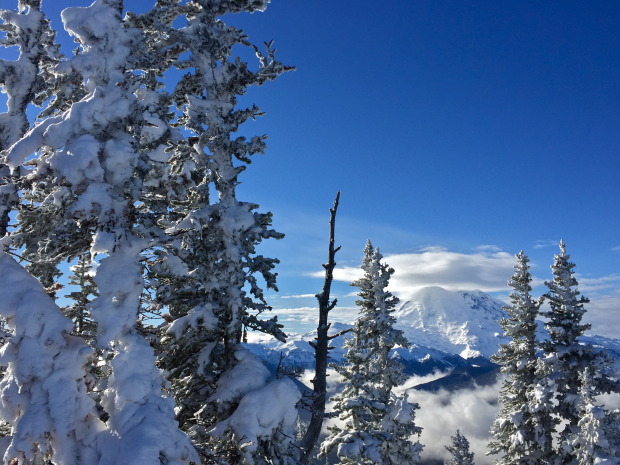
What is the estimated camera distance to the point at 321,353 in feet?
33.8

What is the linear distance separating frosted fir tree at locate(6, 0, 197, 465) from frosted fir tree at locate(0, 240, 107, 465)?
38 centimetres

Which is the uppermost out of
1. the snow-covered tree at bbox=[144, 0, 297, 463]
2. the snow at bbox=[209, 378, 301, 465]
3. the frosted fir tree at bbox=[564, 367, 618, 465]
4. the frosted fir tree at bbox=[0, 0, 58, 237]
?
the frosted fir tree at bbox=[0, 0, 58, 237]

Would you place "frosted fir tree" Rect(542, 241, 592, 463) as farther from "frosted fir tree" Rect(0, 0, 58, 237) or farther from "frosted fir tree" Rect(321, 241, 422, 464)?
"frosted fir tree" Rect(0, 0, 58, 237)

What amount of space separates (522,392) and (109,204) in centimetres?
2686

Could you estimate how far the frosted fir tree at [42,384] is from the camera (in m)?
5.99

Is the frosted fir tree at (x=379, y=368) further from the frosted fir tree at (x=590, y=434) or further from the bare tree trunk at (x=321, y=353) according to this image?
the bare tree trunk at (x=321, y=353)

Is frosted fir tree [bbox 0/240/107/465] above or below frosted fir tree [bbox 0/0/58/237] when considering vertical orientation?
below

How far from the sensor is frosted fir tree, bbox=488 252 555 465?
23.9 m

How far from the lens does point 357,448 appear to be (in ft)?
55.0

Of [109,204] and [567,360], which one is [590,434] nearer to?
[567,360]

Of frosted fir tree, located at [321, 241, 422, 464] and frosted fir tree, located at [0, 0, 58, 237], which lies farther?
frosted fir tree, located at [321, 241, 422, 464]

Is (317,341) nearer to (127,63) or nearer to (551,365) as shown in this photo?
(127,63)

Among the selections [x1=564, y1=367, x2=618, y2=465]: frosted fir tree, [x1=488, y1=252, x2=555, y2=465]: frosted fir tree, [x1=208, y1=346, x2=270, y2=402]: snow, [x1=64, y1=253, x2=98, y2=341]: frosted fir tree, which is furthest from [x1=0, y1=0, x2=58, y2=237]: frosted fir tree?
[x1=564, y1=367, x2=618, y2=465]: frosted fir tree

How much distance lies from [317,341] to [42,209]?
673cm
